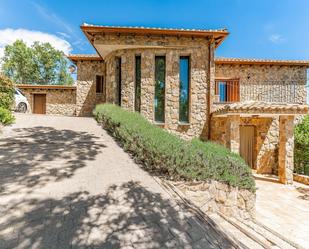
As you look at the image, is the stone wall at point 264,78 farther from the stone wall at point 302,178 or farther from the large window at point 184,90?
the stone wall at point 302,178

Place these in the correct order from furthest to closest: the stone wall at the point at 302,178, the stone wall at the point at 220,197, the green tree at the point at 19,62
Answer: the green tree at the point at 19,62 → the stone wall at the point at 302,178 → the stone wall at the point at 220,197

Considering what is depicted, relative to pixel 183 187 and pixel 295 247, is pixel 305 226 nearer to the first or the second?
pixel 295 247

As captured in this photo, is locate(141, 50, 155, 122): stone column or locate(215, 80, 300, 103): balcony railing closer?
locate(141, 50, 155, 122): stone column

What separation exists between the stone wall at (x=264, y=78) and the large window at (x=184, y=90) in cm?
348

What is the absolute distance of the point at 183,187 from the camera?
4.15 m

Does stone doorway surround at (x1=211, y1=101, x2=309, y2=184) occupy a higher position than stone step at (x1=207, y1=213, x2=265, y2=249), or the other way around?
stone doorway surround at (x1=211, y1=101, x2=309, y2=184)

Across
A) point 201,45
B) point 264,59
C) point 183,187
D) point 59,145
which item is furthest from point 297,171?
point 59,145

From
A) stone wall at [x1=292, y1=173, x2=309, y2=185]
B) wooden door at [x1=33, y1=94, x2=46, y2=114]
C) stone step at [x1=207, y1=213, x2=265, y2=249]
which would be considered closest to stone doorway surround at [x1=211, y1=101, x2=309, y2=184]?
stone wall at [x1=292, y1=173, x2=309, y2=185]

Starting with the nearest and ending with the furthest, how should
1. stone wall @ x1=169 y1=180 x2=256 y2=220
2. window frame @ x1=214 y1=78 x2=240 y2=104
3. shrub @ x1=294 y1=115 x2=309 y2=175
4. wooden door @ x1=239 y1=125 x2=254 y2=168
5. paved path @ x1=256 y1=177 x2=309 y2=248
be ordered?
1. stone wall @ x1=169 y1=180 x2=256 y2=220
2. paved path @ x1=256 y1=177 x2=309 y2=248
3. shrub @ x1=294 y1=115 x2=309 y2=175
4. wooden door @ x1=239 y1=125 x2=254 y2=168
5. window frame @ x1=214 y1=78 x2=240 y2=104

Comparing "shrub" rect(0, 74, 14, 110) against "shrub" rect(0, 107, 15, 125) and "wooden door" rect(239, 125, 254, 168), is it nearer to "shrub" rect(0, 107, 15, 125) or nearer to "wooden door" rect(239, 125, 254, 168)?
"shrub" rect(0, 107, 15, 125)

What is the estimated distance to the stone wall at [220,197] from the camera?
4.18 metres

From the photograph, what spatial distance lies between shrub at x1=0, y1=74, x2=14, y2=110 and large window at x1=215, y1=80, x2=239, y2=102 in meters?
11.5

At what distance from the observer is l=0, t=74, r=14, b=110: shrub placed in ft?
25.2

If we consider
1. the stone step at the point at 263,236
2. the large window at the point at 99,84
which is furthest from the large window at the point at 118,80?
the stone step at the point at 263,236
